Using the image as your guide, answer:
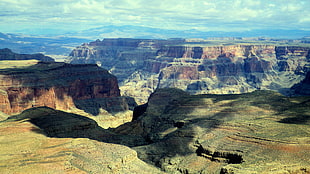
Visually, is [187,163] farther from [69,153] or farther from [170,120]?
[170,120]

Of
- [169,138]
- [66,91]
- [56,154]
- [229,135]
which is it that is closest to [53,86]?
[66,91]

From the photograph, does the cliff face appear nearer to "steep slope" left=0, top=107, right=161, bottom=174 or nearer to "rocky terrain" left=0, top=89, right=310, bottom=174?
"rocky terrain" left=0, top=89, right=310, bottom=174

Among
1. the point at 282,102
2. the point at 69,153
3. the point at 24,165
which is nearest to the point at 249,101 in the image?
the point at 282,102

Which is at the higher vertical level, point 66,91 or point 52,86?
point 52,86

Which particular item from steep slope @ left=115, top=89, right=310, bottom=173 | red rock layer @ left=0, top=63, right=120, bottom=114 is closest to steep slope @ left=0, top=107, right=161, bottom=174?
steep slope @ left=115, top=89, right=310, bottom=173

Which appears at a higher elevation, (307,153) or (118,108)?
(307,153)

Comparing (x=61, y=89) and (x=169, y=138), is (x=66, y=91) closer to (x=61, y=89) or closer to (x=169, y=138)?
(x=61, y=89)
